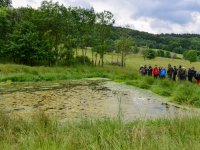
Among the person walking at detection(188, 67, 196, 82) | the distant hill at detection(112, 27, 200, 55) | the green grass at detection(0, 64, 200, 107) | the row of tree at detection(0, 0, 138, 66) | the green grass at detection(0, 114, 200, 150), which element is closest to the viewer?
the green grass at detection(0, 114, 200, 150)

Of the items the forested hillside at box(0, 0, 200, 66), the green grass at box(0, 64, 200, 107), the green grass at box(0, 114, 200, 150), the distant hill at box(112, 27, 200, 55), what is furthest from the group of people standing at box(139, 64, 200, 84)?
the distant hill at box(112, 27, 200, 55)

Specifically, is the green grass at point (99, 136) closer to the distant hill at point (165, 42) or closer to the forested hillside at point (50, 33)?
the forested hillside at point (50, 33)

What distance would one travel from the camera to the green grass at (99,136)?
16.6ft

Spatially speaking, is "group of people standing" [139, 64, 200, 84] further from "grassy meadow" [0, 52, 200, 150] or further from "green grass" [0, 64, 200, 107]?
"grassy meadow" [0, 52, 200, 150]

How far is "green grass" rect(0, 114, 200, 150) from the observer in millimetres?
5074

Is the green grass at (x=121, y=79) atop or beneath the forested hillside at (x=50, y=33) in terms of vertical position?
beneath

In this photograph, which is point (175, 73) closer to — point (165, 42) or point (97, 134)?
point (97, 134)

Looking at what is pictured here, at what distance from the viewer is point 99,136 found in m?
6.31

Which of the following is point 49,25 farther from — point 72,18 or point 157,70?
point 157,70

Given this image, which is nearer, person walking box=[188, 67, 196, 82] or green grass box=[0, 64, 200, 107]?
green grass box=[0, 64, 200, 107]

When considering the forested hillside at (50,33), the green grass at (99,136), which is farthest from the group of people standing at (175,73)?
the green grass at (99,136)

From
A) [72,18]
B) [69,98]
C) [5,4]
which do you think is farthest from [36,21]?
[69,98]

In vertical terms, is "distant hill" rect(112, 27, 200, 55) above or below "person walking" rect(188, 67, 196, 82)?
above

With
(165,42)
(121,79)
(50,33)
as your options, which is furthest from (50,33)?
(165,42)
